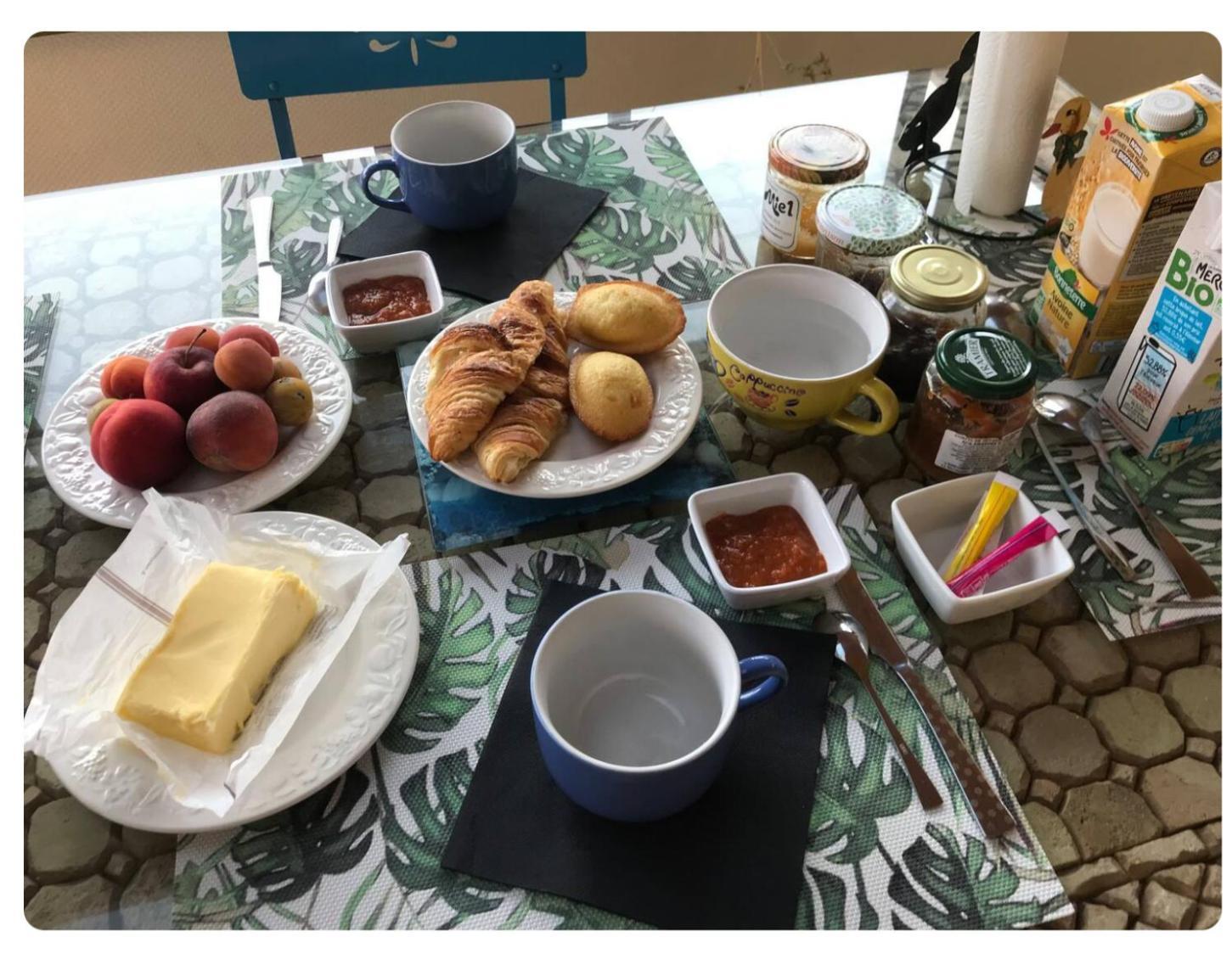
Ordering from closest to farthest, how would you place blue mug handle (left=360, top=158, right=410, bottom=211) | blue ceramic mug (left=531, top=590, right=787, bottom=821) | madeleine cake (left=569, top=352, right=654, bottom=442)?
blue ceramic mug (left=531, top=590, right=787, bottom=821)
madeleine cake (left=569, top=352, right=654, bottom=442)
blue mug handle (left=360, top=158, right=410, bottom=211)

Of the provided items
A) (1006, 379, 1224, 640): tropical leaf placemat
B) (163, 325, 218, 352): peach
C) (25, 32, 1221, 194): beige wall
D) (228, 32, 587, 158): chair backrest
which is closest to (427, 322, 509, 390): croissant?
(163, 325, 218, 352): peach

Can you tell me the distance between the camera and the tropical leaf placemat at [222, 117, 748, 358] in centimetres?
107

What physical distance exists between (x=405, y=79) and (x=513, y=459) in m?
0.81

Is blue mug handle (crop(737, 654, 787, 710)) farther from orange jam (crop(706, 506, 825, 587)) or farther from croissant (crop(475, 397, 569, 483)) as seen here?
croissant (crop(475, 397, 569, 483))

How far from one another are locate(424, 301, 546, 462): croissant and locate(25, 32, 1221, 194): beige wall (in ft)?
4.74

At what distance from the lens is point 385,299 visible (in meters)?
1.02

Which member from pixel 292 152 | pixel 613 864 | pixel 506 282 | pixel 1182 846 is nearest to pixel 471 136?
pixel 506 282

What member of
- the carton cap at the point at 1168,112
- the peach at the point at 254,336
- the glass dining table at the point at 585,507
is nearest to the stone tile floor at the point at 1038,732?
the glass dining table at the point at 585,507

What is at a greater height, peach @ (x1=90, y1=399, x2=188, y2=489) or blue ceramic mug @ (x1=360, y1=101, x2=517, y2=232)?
blue ceramic mug @ (x1=360, y1=101, x2=517, y2=232)

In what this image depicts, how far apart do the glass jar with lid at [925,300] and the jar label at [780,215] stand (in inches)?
5.6

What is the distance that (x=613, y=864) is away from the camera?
2.09ft

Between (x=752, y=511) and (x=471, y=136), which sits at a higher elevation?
(x=471, y=136)

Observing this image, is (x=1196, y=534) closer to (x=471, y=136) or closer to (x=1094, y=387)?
(x=1094, y=387)

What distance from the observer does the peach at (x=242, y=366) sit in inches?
33.8
